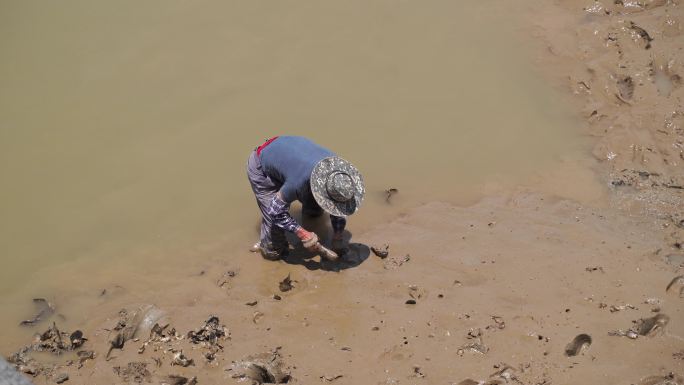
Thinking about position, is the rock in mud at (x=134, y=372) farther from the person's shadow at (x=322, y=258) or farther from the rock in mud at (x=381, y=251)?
the rock in mud at (x=381, y=251)

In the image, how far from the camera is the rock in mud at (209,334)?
14.1 ft

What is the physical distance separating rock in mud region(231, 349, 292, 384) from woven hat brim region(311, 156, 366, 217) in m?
1.00

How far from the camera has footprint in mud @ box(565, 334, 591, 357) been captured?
13.1ft

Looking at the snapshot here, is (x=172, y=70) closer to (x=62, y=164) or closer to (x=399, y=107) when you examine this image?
(x=62, y=164)

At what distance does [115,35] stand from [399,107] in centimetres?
335

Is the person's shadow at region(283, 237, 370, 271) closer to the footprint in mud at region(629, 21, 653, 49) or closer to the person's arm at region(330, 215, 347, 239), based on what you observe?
the person's arm at region(330, 215, 347, 239)

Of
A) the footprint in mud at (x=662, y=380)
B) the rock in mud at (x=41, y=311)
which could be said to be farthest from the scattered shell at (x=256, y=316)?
the footprint in mud at (x=662, y=380)

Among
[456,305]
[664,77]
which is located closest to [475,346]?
[456,305]

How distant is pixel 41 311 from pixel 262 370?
1.82 metres

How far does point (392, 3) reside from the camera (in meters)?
7.75

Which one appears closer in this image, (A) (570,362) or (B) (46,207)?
(A) (570,362)

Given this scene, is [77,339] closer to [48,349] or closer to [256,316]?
[48,349]

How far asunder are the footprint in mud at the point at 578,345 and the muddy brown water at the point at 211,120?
1751 mm

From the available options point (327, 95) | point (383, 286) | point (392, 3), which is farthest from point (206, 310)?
point (392, 3)
